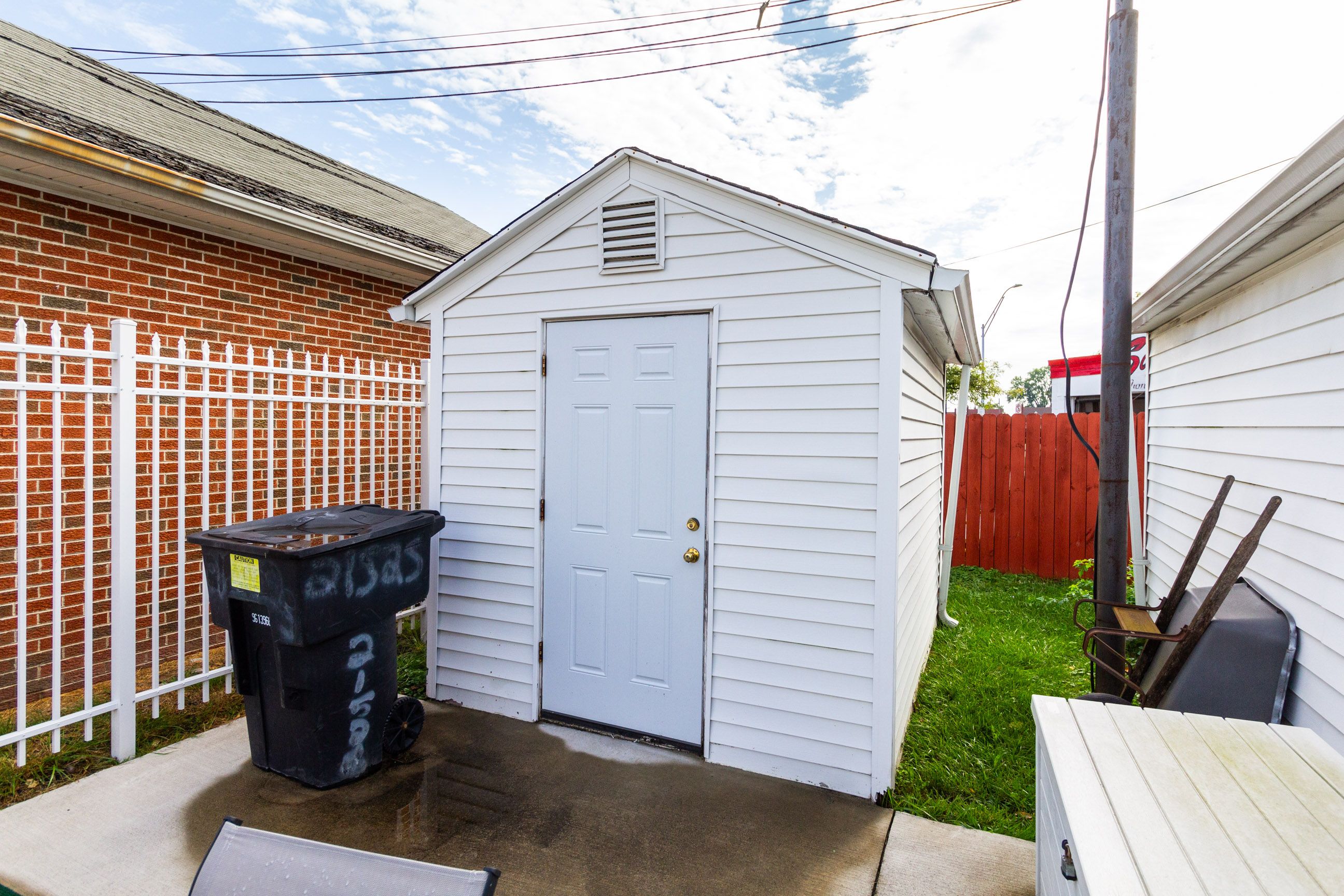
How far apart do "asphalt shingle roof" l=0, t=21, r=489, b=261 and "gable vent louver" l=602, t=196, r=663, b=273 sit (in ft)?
8.31

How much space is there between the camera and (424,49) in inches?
411

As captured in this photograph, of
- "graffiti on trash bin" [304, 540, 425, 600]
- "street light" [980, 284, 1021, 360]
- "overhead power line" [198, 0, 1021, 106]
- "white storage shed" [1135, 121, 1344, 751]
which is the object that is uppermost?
"overhead power line" [198, 0, 1021, 106]

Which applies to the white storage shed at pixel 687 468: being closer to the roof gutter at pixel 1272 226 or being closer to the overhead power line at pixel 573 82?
the roof gutter at pixel 1272 226

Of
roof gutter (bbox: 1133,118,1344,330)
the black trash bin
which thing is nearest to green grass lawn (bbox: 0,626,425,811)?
the black trash bin

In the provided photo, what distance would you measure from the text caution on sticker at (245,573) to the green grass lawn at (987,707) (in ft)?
10.3

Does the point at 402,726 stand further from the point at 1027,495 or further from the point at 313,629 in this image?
the point at 1027,495

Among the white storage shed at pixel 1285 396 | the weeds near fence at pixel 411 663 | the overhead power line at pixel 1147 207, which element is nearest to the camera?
the white storage shed at pixel 1285 396

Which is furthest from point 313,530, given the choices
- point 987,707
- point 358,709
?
point 987,707

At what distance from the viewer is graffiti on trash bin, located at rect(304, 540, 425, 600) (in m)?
3.04

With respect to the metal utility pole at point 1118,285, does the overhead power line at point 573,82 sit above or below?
above

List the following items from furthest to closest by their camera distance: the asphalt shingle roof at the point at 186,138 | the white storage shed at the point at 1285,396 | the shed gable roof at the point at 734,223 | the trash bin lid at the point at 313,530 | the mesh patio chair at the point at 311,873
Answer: the asphalt shingle roof at the point at 186,138 → the shed gable roof at the point at 734,223 → the trash bin lid at the point at 313,530 → the white storage shed at the point at 1285,396 → the mesh patio chair at the point at 311,873

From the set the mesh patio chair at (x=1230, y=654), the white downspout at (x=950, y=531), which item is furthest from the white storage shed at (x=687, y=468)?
the white downspout at (x=950, y=531)

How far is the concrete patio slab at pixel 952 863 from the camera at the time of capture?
2549 millimetres

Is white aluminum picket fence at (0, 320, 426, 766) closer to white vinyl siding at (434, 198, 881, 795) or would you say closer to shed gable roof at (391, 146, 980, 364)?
shed gable roof at (391, 146, 980, 364)
